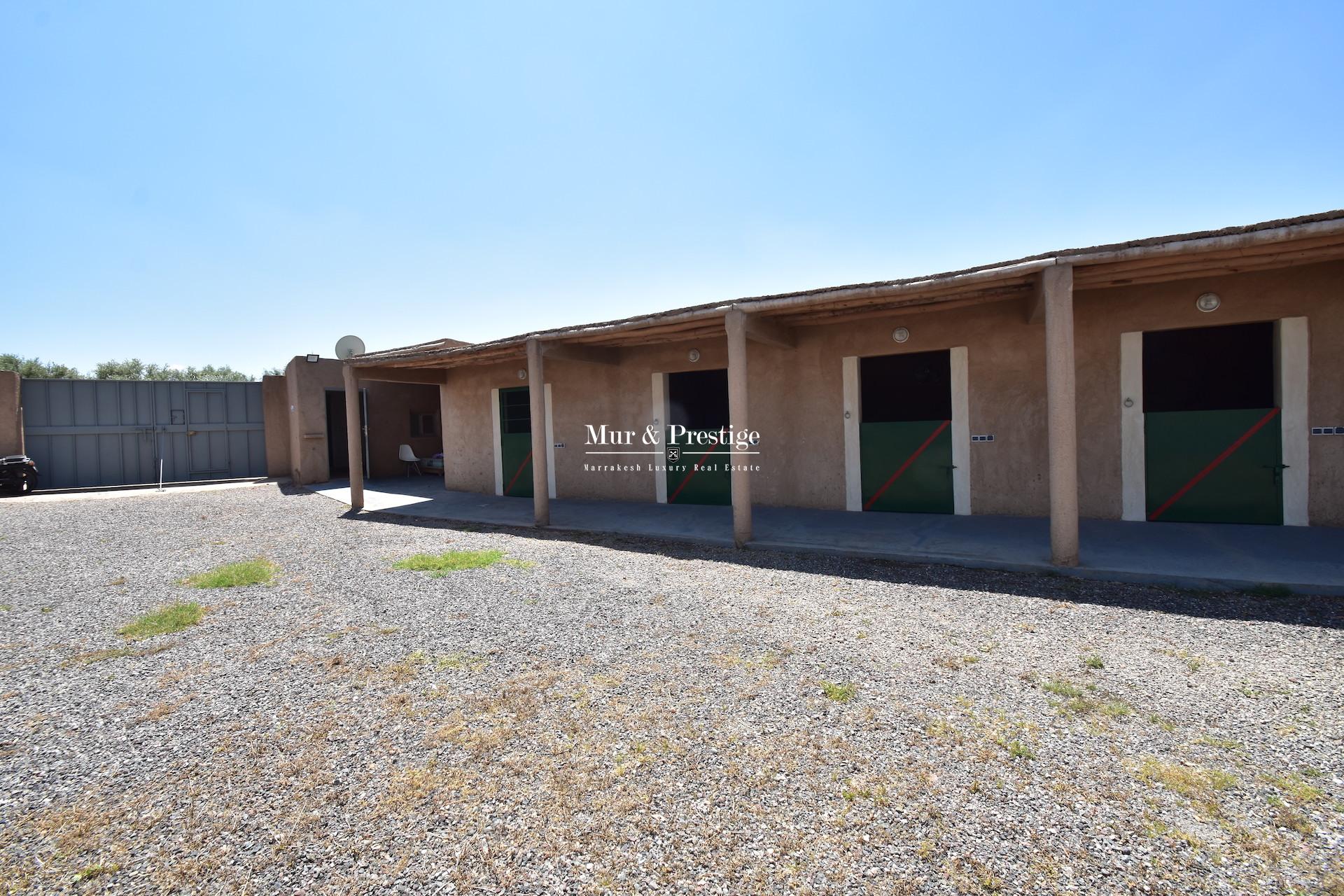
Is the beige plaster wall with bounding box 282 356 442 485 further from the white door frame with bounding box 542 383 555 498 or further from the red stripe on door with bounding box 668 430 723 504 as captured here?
the red stripe on door with bounding box 668 430 723 504

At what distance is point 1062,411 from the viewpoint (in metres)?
4.94

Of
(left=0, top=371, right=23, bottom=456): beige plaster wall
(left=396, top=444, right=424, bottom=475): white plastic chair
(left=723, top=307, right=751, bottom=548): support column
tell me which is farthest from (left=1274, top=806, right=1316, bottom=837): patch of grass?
(left=0, top=371, right=23, bottom=456): beige plaster wall

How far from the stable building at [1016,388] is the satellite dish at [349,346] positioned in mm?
3680

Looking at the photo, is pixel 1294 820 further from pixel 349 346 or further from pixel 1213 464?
pixel 349 346

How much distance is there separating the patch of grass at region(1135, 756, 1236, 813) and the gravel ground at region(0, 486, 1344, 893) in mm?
17

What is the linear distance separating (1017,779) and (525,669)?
97.5 inches

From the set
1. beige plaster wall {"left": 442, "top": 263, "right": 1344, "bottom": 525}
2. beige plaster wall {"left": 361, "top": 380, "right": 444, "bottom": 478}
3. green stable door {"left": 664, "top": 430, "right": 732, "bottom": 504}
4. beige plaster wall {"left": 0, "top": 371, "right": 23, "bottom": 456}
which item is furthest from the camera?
beige plaster wall {"left": 361, "top": 380, "right": 444, "bottom": 478}

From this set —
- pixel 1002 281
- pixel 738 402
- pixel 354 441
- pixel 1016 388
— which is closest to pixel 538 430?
pixel 738 402

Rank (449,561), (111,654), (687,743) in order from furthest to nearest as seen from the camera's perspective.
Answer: (449,561)
(111,654)
(687,743)

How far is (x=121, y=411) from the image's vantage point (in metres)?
14.6

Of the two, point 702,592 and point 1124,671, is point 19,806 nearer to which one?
point 702,592

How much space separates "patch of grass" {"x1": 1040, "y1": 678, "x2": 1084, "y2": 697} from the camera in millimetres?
2965

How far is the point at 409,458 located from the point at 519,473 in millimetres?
5932

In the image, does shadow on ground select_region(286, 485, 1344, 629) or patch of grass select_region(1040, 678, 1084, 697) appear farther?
shadow on ground select_region(286, 485, 1344, 629)
